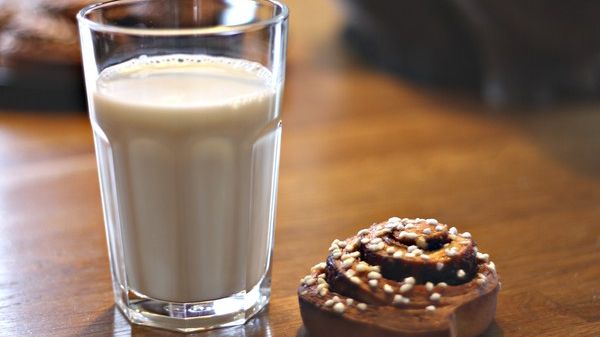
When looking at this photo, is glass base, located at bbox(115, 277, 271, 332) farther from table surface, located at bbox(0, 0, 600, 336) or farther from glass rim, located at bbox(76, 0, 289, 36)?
glass rim, located at bbox(76, 0, 289, 36)

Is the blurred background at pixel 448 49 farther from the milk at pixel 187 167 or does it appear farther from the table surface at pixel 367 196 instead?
Result: the milk at pixel 187 167

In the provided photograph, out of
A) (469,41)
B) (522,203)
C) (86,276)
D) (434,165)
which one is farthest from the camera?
(469,41)

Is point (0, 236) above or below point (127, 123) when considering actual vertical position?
below

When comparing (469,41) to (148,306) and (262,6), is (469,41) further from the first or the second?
(148,306)

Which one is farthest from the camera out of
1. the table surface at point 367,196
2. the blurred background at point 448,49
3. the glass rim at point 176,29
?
the blurred background at point 448,49

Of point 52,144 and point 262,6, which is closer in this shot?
point 262,6

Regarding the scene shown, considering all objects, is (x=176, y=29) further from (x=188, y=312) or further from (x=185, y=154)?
(x=188, y=312)

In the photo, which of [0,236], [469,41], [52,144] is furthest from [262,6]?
[469,41]

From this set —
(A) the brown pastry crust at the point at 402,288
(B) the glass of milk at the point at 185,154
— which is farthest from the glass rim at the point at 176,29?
(A) the brown pastry crust at the point at 402,288
